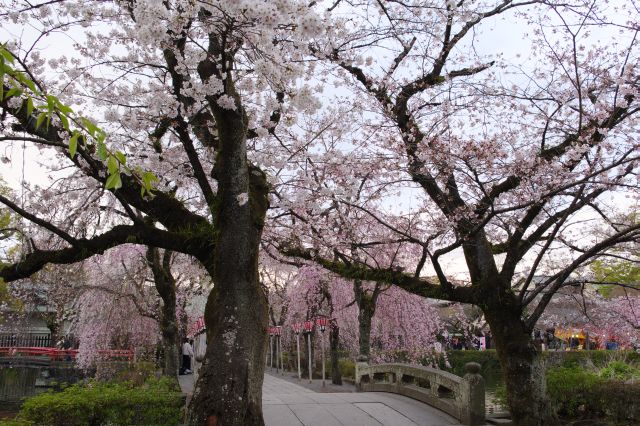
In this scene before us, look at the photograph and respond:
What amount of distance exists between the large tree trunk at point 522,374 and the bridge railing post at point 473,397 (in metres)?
1.11

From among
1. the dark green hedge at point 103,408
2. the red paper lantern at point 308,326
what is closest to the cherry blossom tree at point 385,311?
the red paper lantern at point 308,326

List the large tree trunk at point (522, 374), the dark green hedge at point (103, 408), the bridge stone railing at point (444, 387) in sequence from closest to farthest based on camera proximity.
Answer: the dark green hedge at point (103, 408) < the large tree trunk at point (522, 374) < the bridge stone railing at point (444, 387)

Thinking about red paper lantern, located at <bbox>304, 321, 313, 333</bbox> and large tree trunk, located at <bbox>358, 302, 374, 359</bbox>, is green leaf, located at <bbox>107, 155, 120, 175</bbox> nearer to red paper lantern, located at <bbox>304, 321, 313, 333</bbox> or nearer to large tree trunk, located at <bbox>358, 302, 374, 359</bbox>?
large tree trunk, located at <bbox>358, 302, 374, 359</bbox>

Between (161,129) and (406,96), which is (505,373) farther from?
(161,129)

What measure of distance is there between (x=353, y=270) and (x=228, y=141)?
424 cm

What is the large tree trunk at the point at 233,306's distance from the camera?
4938 mm

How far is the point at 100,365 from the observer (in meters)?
16.6

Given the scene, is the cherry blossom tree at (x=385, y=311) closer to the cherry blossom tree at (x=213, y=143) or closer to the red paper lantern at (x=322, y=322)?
the red paper lantern at (x=322, y=322)

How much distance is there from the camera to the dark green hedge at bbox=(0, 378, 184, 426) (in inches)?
276

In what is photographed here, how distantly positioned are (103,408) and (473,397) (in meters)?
6.18

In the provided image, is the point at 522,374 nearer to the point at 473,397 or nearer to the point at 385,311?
the point at 473,397

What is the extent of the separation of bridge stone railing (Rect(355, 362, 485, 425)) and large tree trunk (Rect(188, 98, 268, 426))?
5161 mm

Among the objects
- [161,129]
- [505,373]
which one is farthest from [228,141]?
[505,373]

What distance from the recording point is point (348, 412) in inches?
371
